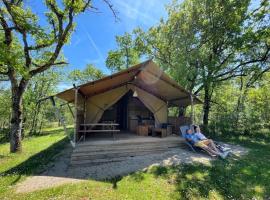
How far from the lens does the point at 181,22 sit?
12992 millimetres

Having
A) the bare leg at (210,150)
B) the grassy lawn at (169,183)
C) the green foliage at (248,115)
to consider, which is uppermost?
the green foliage at (248,115)

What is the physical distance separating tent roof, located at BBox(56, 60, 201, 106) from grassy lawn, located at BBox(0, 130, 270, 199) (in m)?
3.26

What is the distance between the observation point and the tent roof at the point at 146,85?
714cm

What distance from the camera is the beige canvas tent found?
800 cm

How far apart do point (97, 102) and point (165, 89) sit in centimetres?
365

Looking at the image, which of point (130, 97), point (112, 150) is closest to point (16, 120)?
point (112, 150)

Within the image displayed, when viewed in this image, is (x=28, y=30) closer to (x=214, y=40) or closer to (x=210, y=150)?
(x=210, y=150)

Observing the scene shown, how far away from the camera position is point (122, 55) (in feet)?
71.5

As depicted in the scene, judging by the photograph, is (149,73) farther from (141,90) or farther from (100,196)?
(100,196)

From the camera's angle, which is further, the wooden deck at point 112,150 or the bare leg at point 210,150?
the bare leg at point 210,150

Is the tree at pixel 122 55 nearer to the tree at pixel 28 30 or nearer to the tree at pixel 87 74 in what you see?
the tree at pixel 87 74

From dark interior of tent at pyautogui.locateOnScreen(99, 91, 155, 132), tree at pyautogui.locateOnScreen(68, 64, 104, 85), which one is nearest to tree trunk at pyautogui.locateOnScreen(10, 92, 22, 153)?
dark interior of tent at pyautogui.locateOnScreen(99, 91, 155, 132)

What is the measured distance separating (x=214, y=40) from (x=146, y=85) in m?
6.35

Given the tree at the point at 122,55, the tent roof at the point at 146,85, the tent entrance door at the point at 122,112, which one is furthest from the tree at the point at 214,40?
the tree at the point at 122,55
